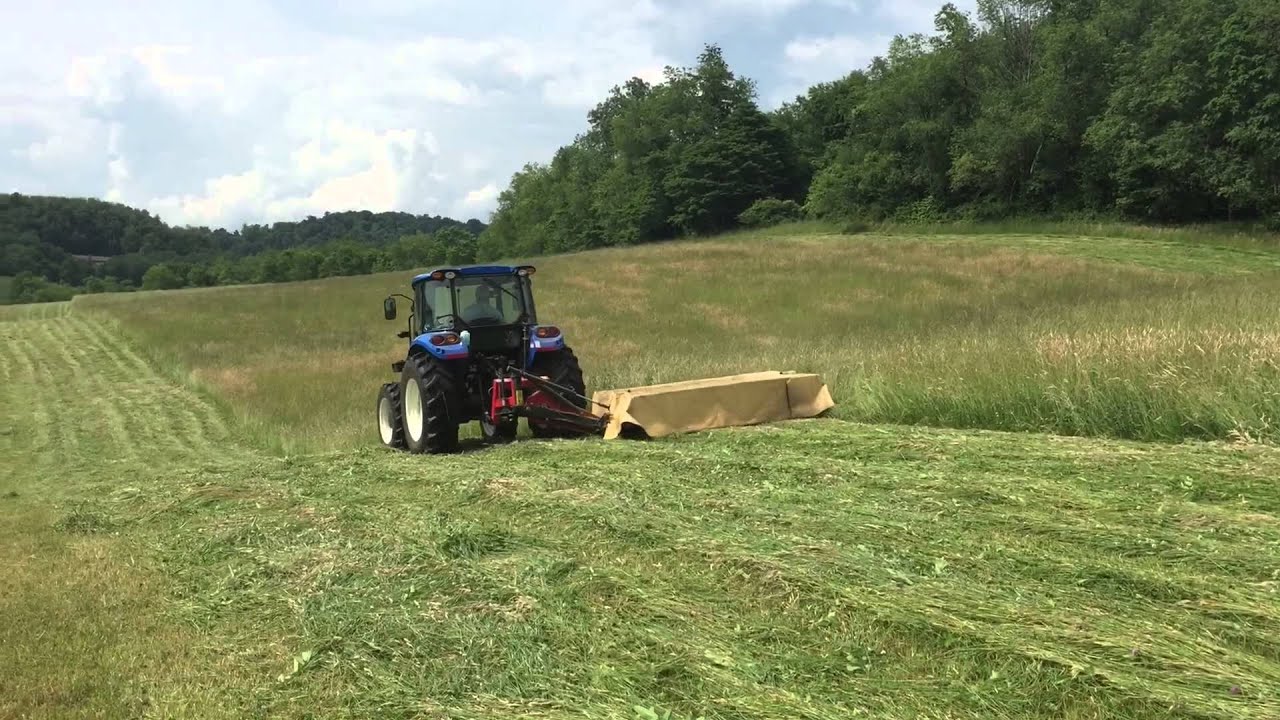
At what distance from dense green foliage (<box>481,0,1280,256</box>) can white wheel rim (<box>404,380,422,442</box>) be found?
3354cm

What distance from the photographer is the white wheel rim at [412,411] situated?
28.1ft

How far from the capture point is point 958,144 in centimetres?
4591

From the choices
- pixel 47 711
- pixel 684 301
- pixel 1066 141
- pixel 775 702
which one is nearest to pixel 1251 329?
pixel 775 702

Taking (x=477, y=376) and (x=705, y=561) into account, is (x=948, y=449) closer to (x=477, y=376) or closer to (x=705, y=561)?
(x=705, y=561)

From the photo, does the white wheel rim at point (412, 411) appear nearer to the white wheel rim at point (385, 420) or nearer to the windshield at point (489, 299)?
the white wheel rim at point (385, 420)

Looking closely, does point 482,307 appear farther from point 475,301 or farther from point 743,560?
point 743,560

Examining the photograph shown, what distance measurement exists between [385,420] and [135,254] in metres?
109

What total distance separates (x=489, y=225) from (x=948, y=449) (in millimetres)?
104892

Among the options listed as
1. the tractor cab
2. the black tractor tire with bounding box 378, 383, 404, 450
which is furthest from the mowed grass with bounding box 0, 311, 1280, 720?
the tractor cab

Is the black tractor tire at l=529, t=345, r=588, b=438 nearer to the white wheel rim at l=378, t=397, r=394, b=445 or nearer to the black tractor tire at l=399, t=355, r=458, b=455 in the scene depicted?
the black tractor tire at l=399, t=355, r=458, b=455

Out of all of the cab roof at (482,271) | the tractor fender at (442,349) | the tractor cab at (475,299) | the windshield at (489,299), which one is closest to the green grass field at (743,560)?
the tractor fender at (442,349)

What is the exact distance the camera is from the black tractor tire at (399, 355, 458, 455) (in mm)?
8117

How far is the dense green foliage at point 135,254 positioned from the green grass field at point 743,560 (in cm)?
7132

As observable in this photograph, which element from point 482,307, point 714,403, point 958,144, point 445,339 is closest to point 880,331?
point 714,403
